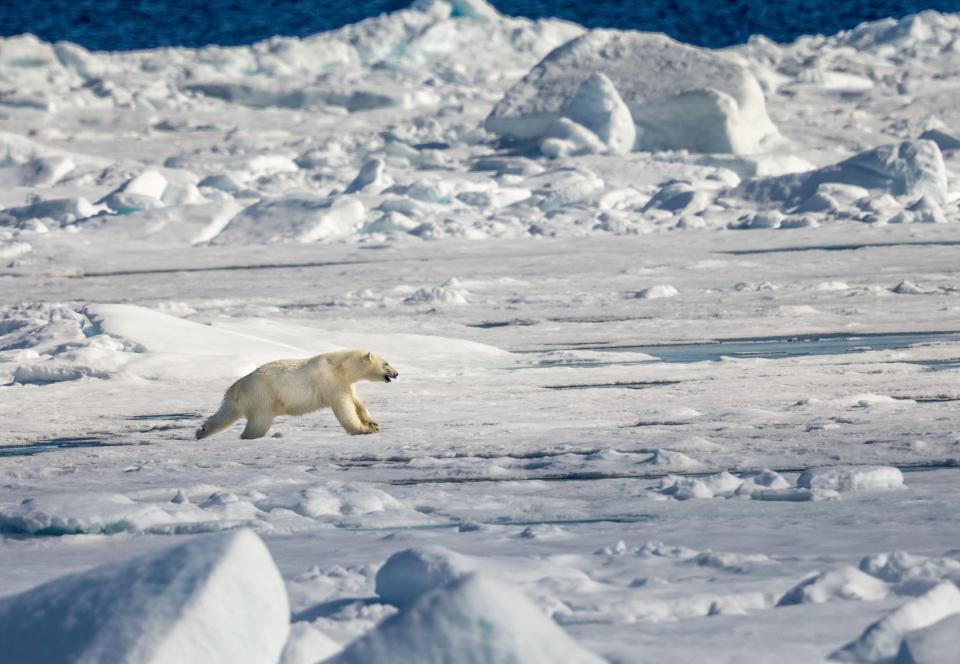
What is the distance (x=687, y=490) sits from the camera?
13.3 feet

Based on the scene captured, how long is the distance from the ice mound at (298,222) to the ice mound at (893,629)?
1171 cm

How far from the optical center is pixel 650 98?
17234 millimetres

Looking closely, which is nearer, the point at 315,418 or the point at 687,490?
the point at 687,490

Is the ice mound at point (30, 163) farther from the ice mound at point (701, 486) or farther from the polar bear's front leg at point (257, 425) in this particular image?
the ice mound at point (701, 486)

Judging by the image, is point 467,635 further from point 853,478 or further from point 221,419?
point 221,419

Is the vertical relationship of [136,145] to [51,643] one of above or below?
below

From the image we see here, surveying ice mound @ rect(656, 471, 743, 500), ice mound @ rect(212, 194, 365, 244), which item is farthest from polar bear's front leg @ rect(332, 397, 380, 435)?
ice mound @ rect(212, 194, 365, 244)

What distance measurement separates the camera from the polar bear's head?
5511 mm

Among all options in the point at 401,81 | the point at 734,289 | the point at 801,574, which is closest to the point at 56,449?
the point at 801,574

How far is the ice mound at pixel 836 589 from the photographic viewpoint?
2.82 m

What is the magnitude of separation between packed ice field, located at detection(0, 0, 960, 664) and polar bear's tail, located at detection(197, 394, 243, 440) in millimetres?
87

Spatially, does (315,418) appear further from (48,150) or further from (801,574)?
(48,150)

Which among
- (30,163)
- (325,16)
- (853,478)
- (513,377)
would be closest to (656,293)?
(513,377)

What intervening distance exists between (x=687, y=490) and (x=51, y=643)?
2184mm
